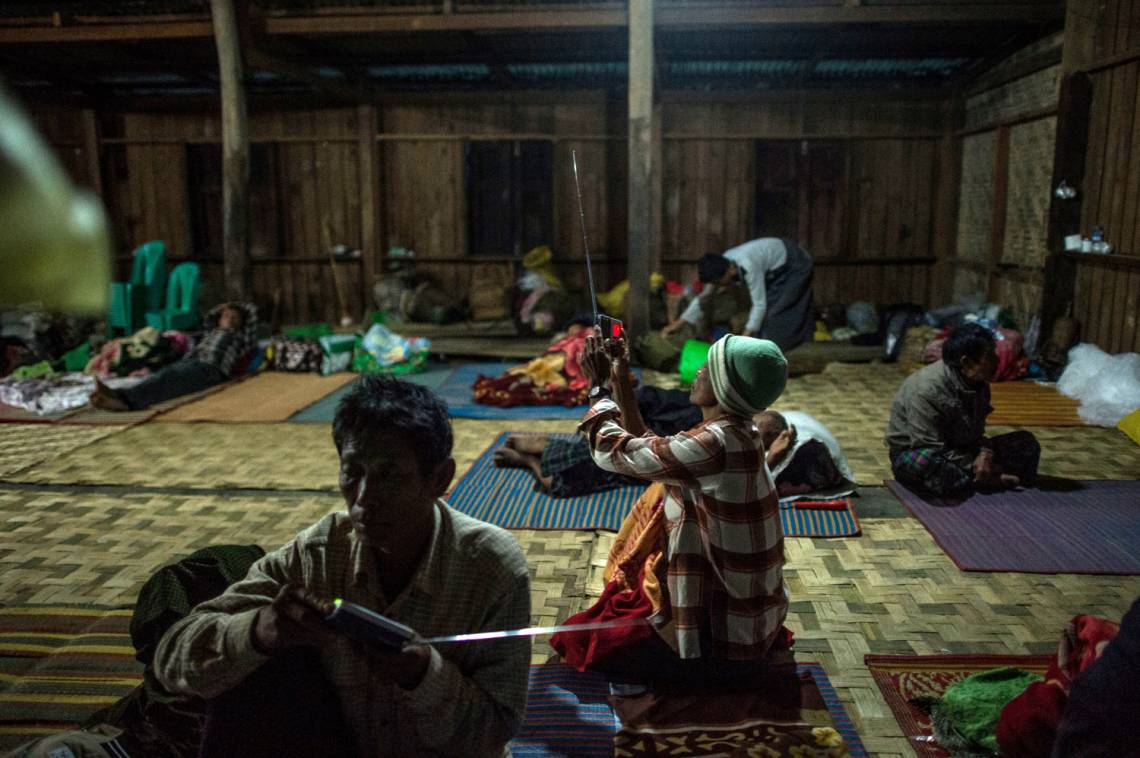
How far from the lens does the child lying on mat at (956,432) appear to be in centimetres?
416

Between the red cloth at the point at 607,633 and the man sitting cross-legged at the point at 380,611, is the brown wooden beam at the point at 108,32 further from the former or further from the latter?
the man sitting cross-legged at the point at 380,611

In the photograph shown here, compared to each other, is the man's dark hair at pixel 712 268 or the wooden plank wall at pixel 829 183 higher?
the wooden plank wall at pixel 829 183

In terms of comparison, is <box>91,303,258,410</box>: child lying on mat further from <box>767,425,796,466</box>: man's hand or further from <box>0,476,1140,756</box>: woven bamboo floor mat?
<box>767,425,796,466</box>: man's hand

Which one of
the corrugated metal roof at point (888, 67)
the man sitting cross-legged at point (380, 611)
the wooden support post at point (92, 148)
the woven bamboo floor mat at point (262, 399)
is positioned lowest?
the woven bamboo floor mat at point (262, 399)

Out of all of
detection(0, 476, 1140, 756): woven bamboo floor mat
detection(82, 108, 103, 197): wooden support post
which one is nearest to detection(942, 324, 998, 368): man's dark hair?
detection(0, 476, 1140, 756): woven bamboo floor mat

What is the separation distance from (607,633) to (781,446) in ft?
5.76

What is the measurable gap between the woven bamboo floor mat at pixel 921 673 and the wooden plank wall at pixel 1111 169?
173 inches

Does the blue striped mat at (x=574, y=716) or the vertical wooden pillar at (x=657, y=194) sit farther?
the vertical wooden pillar at (x=657, y=194)

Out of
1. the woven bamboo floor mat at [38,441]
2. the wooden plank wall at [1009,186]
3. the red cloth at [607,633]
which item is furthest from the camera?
the wooden plank wall at [1009,186]

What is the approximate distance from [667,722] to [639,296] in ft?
19.4

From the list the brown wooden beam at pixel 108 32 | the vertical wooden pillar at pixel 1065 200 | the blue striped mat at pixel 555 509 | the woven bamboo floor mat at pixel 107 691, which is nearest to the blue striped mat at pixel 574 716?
the woven bamboo floor mat at pixel 107 691

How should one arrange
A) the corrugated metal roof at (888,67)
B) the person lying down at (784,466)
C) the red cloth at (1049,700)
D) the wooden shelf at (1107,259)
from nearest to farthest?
1. the red cloth at (1049,700)
2. the person lying down at (784,466)
3. the wooden shelf at (1107,259)
4. the corrugated metal roof at (888,67)

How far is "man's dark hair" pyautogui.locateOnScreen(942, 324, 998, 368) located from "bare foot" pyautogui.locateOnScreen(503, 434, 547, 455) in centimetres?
211

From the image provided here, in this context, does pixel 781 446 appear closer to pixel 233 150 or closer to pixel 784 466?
pixel 784 466
